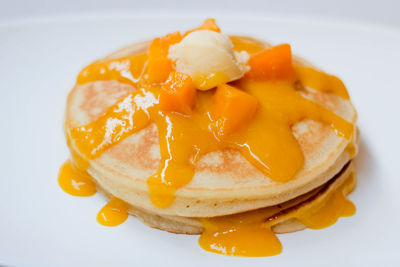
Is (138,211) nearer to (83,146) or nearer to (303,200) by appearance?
(83,146)

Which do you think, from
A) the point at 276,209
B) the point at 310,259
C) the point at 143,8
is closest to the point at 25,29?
the point at 143,8

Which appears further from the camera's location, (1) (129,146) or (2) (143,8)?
(2) (143,8)

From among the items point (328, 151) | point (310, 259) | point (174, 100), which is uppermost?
point (174, 100)

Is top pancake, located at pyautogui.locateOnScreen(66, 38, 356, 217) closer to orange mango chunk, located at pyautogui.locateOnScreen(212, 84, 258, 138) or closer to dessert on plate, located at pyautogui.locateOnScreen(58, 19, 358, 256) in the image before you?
dessert on plate, located at pyautogui.locateOnScreen(58, 19, 358, 256)

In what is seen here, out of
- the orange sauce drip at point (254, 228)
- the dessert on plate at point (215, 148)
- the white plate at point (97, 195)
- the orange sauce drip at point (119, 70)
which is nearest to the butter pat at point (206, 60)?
the dessert on plate at point (215, 148)

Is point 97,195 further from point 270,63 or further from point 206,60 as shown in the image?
point 270,63

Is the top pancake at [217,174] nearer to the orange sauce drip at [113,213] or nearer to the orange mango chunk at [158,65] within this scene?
the orange sauce drip at [113,213]

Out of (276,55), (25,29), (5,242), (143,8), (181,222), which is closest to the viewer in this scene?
(5,242)
